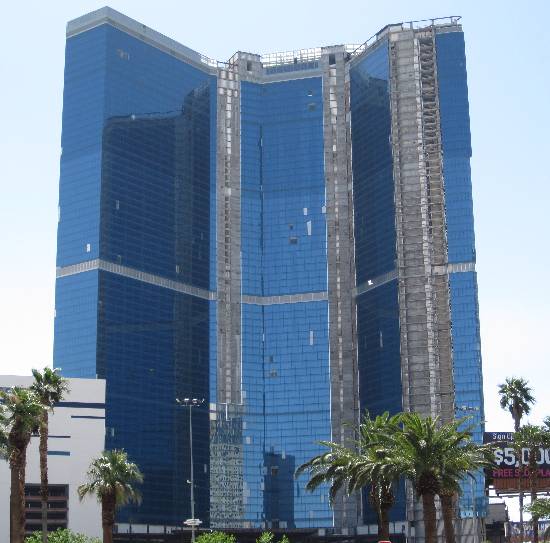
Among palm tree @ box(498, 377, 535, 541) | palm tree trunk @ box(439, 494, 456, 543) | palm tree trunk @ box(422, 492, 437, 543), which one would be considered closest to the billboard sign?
palm tree @ box(498, 377, 535, 541)

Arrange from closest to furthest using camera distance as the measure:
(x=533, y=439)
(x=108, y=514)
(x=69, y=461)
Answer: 1. (x=108, y=514)
2. (x=533, y=439)
3. (x=69, y=461)

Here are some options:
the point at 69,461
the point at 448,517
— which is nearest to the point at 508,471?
the point at 448,517

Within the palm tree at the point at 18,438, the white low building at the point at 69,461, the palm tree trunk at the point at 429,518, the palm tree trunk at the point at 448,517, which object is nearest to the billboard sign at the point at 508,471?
the palm tree trunk at the point at 448,517

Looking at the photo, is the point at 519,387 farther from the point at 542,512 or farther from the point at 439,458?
the point at 439,458

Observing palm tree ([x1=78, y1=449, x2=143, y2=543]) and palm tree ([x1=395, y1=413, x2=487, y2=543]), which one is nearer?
palm tree ([x1=395, y1=413, x2=487, y2=543])

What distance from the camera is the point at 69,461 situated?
6560 inches

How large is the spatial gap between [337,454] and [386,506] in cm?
803

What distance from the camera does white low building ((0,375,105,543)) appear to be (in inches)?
6255

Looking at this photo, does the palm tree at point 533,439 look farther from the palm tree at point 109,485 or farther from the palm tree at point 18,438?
the palm tree at point 18,438

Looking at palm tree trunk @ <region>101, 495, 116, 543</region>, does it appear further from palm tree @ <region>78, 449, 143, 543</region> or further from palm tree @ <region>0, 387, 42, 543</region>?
palm tree @ <region>0, 387, 42, 543</region>

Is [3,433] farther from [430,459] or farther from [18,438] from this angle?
[430,459]

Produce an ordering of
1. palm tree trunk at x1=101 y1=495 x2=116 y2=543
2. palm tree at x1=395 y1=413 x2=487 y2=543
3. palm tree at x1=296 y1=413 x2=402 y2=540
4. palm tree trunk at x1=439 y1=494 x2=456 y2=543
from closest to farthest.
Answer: palm tree at x1=395 y1=413 x2=487 y2=543
palm tree trunk at x1=439 y1=494 x2=456 y2=543
palm tree at x1=296 y1=413 x2=402 y2=540
palm tree trunk at x1=101 y1=495 x2=116 y2=543

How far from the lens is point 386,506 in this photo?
7831 cm

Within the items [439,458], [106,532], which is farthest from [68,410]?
[439,458]
